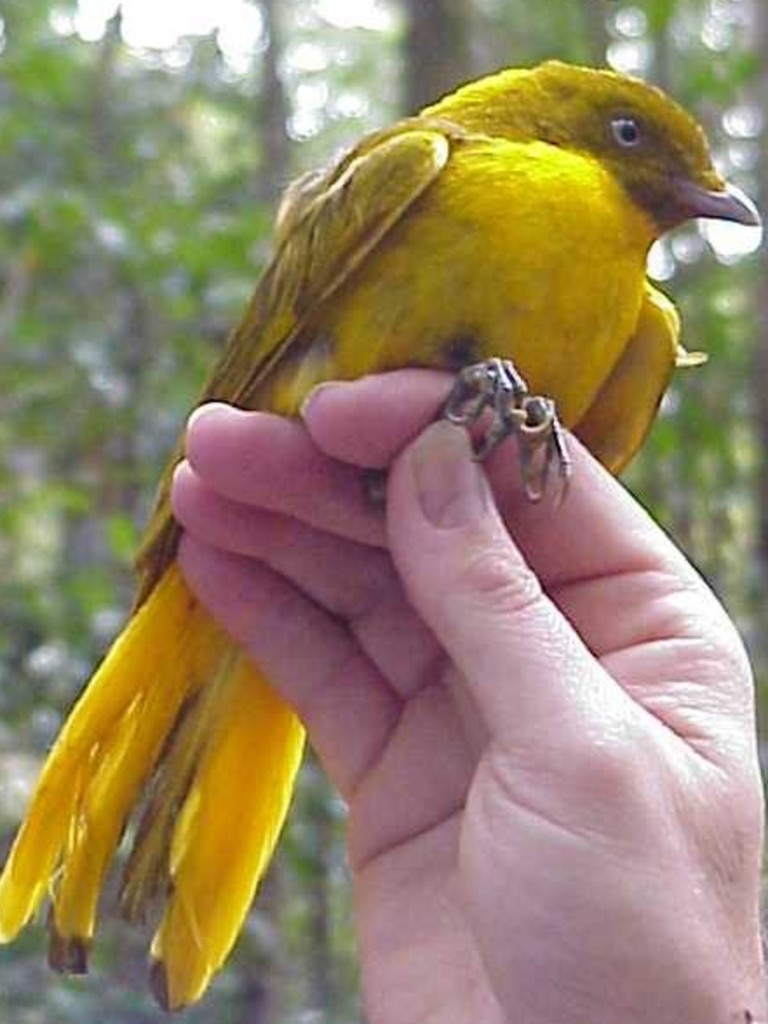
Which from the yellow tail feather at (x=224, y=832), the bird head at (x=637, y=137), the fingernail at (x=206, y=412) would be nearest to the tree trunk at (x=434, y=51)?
the bird head at (x=637, y=137)

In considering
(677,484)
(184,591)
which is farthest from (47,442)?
(184,591)

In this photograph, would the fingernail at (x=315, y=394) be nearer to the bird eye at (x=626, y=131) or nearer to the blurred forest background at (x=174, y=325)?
the bird eye at (x=626, y=131)

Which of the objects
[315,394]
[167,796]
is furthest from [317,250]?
[167,796]

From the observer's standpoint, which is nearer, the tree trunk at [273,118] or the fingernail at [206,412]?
the fingernail at [206,412]

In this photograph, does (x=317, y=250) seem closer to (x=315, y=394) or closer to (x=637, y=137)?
(x=315, y=394)

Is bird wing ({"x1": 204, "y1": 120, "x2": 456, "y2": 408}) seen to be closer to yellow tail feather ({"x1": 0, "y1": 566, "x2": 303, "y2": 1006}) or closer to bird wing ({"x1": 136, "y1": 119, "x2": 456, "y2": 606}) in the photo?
bird wing ({"x1": 136, "y1": 119, "x2": 456, "y2": 606})
